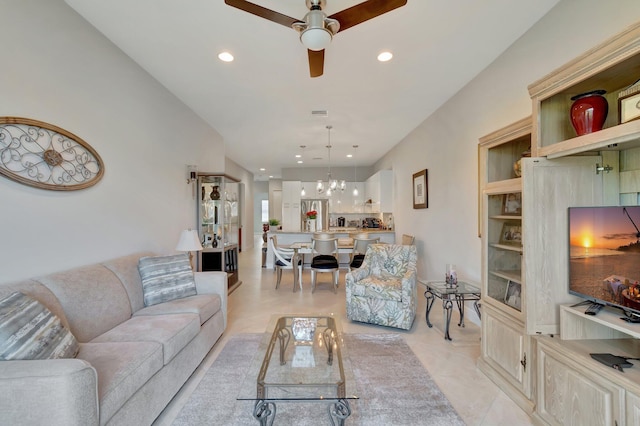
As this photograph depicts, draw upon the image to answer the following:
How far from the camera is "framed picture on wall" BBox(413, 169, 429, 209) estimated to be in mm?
5035

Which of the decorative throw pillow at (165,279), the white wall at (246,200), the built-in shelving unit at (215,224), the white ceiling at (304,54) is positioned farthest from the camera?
the white wall at (246,200)

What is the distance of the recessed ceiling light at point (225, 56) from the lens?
291 cm

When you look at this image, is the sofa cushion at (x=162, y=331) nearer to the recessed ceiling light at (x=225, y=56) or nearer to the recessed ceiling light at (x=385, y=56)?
the recessed ceiling light at (x=225, y=56)

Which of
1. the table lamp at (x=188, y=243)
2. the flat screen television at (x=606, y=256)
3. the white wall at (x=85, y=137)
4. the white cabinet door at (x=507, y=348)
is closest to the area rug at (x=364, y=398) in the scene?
the white cabinet door at (x=507, y=348)

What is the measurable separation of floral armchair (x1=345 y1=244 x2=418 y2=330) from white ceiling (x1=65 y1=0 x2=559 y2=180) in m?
2.11

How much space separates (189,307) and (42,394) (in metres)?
1.40

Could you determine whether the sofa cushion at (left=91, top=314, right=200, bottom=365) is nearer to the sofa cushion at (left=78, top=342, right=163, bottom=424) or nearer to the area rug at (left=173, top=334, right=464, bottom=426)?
the sofa cushion at (left=78, top=342, right=163, bottom=424)

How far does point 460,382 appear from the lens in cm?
236

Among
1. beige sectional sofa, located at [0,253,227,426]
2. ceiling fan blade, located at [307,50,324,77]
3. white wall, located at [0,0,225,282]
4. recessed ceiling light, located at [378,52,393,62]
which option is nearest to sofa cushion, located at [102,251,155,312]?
beige sectional sofa, located at [0,253,227,426]

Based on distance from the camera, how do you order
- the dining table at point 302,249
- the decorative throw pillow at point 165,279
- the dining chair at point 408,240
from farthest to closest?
the dining chair at point 408,240, the dining table at point 302,249, the decorative throw pillow at point 165,279

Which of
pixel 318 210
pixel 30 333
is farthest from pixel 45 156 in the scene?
pixel 318 210

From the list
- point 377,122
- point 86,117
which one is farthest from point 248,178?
point 86,117

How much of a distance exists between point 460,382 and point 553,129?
6.41 feet

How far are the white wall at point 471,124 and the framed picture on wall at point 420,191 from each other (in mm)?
136
